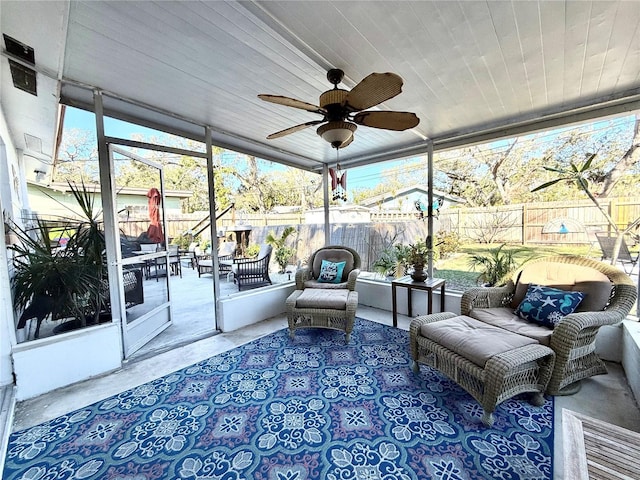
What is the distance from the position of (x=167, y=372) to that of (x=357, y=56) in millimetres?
3109

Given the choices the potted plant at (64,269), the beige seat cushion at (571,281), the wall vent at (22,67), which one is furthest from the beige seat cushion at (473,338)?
the wall vent at (22,67)

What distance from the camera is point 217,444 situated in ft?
5.43

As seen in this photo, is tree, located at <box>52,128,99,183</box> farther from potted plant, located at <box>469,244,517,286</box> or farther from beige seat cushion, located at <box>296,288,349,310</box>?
potted plant, located at <box>469,244,517,286</box>

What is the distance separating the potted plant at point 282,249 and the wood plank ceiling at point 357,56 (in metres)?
2.60

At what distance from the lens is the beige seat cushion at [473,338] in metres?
1.87

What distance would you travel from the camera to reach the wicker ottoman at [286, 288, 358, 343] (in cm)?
303

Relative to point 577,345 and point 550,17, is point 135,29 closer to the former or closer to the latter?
point 550,17

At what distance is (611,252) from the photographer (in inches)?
107

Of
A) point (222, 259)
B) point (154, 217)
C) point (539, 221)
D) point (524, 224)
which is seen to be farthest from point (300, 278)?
point (222, 259)

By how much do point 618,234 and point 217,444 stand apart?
3.98 metres

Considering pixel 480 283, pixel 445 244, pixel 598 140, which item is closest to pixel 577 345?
pixel 480 283

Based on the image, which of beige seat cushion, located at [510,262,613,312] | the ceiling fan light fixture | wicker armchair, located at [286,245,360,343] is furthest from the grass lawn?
the ceiling fan light fixture

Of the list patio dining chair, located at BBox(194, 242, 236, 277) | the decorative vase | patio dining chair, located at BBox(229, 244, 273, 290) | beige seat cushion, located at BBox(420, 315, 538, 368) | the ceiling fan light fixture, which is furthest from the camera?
patio dining chair, located at BBox(194, 242, 236, 277)

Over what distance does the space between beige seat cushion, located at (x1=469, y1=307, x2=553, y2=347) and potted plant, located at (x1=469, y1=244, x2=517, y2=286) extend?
66cm
